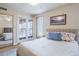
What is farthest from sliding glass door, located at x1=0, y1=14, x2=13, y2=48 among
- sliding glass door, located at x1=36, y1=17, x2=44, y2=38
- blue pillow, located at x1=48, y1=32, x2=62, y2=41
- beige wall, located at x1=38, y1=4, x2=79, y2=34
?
blue pillow, located at x1=48, y1=32, x2=62, y2=41

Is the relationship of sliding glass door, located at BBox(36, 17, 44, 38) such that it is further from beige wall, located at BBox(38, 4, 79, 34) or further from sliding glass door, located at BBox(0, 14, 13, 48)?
sliding glass door, located at BBox(0, 14, 13, 48)

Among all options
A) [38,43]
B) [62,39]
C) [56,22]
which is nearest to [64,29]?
[56,22]

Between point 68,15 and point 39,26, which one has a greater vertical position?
point 68,15

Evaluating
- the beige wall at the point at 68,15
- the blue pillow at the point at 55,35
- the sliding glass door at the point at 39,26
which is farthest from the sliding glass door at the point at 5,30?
the blue pillow at the point at 55,35

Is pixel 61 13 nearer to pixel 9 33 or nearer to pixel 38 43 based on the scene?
pixel 38 43

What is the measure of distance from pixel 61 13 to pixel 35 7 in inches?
17.5

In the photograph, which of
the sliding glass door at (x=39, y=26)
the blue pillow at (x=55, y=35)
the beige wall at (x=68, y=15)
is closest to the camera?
the beige wall at (x=68, y=15)

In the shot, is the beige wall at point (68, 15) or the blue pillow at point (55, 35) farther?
the blue pillow at point (55, 35)

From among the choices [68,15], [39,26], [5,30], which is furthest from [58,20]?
[5,30]

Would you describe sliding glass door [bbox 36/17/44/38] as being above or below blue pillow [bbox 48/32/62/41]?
above

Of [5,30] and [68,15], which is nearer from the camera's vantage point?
[68,15]

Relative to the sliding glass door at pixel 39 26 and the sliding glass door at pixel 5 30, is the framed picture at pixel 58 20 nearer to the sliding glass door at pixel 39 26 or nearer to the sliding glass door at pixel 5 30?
the sliding glass door at pixel 39 26

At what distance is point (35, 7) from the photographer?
4.05 feet

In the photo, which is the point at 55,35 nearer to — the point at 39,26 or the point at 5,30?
the point at 39,26
